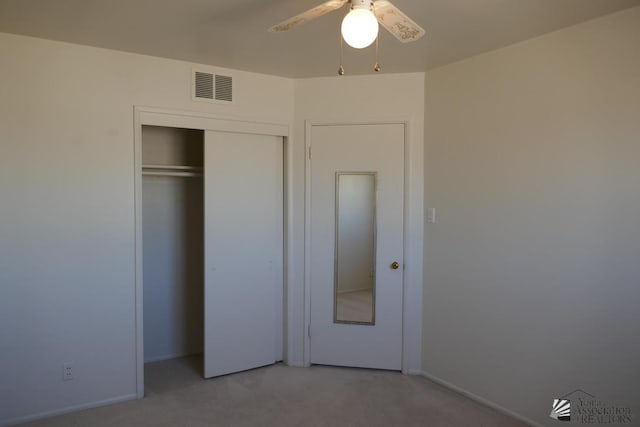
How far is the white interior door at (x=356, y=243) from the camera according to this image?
3672 millimetres

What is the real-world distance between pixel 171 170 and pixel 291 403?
86.4 inches

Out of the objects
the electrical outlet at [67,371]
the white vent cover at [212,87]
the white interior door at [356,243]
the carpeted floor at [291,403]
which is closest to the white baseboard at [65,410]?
the carpeted floor at [291,403]

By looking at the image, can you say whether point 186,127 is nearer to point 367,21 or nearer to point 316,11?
point 316,11

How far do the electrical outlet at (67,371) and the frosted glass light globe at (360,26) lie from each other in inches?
112

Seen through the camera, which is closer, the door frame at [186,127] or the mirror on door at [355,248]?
the door frame at [186,127]

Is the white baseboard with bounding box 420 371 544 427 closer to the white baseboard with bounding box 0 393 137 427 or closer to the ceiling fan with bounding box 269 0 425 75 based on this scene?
the white baseboard with bounding box 0 393 137 427

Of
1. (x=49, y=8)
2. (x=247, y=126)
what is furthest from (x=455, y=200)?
(x=49, y=8)

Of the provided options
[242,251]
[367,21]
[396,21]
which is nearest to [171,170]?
[242,251]

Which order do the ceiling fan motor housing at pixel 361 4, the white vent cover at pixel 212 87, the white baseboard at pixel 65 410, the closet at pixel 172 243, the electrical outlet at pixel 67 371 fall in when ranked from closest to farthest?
the ceiling fan motor housing at pixel 361 4 < the white baseboard at pixel 65 410 < the electrical outlet at pixel 67 371 < the white vent cover at pixel 212 87 < the closet at pixel 172 243

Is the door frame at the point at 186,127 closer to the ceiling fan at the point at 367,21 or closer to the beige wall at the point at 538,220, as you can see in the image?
the beige wall at the point at 538,220

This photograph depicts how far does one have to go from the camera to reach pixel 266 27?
268cm

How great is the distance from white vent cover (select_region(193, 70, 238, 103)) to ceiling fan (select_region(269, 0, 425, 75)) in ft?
5.16

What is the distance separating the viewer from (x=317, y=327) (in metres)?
3.81

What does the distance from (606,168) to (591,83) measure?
20.0 inches
